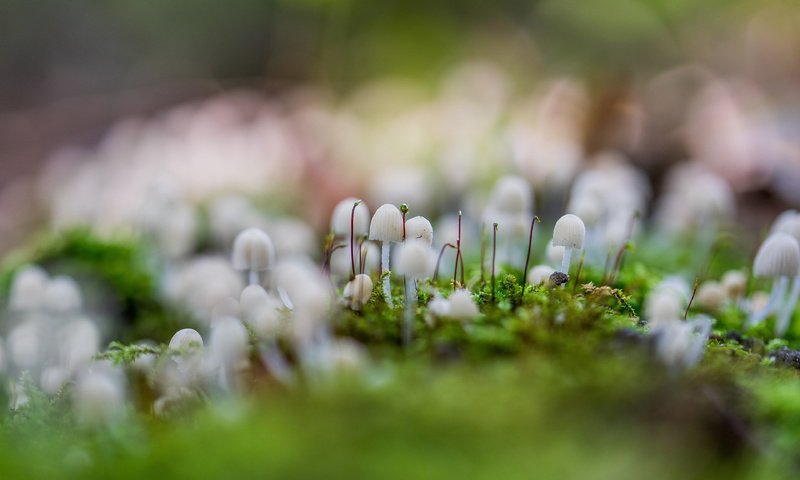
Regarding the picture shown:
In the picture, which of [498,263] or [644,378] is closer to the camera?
[644,378]

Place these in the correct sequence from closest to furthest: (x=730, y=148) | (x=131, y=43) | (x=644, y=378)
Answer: (x=644, y=378) < (x=730, y=148) < (x=131, y=43)

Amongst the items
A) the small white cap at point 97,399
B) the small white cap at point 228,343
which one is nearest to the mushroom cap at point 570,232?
the small white cap at point 228,343

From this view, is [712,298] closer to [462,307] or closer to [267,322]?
[462,307]

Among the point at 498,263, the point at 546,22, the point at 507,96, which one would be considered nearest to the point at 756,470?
the point at 498,263

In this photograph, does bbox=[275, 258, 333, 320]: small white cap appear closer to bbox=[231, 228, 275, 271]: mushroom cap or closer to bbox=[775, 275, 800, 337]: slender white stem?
bbox=[231, 228, 275, 271]: mushroom cap

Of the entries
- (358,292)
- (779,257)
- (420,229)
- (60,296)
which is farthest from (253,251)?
(779,257)

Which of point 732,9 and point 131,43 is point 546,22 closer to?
point 732,9
